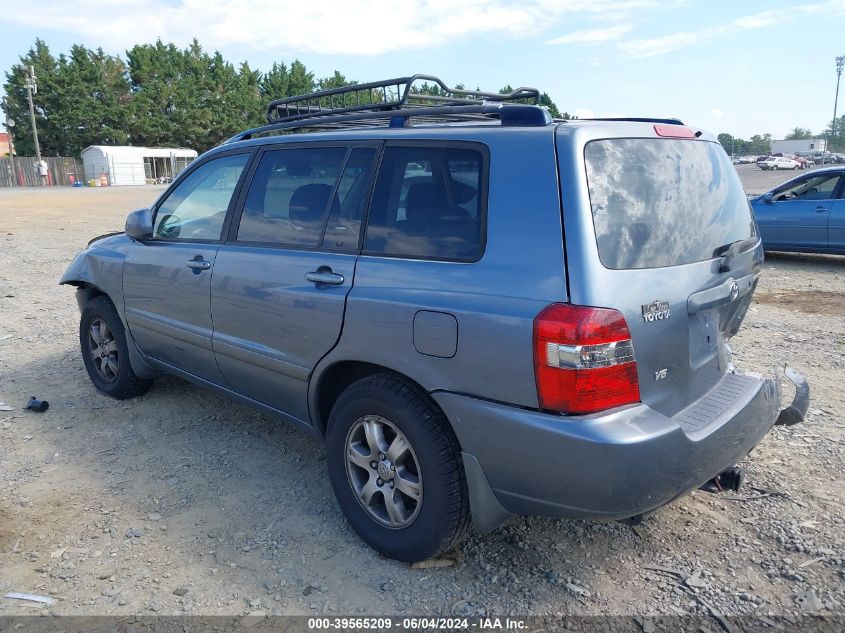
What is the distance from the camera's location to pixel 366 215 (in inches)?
116

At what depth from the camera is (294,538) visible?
10.0 ft

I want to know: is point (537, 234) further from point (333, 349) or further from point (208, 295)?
point (208, 295)

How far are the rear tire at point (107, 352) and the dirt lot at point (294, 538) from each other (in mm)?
145

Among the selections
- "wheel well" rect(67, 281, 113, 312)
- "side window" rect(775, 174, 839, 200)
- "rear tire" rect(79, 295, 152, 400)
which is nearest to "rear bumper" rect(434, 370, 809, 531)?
"rear tire" rect(79, 295, 152, 400)

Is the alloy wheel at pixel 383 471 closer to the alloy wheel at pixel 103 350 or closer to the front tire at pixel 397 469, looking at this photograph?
the front tire at pixel 397 469

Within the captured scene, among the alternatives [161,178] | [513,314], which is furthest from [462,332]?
[161,178]

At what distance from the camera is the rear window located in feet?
7.79

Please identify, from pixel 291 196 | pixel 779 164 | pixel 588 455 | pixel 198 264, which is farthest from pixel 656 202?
pixel 779 164

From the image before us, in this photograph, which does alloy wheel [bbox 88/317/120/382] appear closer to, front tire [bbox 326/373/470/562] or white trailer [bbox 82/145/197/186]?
front tire [bbox 326/373/470/562]

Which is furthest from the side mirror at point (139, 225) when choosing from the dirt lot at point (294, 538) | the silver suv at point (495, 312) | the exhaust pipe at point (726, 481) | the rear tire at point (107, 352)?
the exhaust pipe at point (726, 481)

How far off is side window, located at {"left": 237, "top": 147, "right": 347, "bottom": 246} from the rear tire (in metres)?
1.66

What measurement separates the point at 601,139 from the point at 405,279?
36.6 inches

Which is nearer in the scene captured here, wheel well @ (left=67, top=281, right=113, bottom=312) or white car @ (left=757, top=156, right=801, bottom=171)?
wheel well @ (left=67, top=281, right=113, bottom=312)

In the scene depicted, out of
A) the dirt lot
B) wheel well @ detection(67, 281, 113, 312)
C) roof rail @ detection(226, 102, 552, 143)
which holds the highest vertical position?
roof rail @ detection(226, 102, 552, 143)
